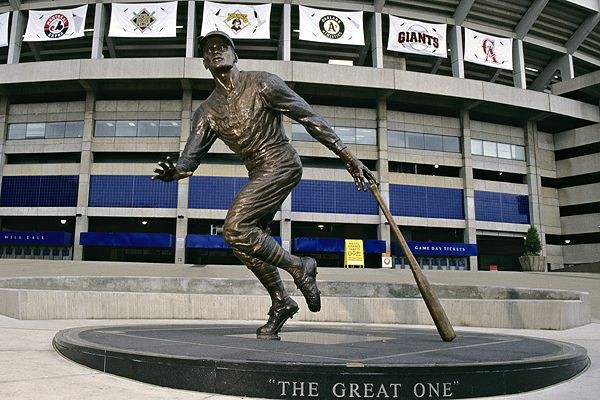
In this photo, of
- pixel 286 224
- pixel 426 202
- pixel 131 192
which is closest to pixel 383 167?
pixel 426 202

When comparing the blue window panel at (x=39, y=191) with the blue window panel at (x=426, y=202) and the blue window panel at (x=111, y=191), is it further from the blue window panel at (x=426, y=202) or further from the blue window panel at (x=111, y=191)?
the blue window panel at (x=426, y=202)

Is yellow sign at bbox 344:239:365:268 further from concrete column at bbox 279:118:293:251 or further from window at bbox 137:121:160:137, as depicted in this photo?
window at bbox 137:121:160:137

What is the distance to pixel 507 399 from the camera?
10.4 feet

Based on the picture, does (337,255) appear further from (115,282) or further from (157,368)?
(157,368)

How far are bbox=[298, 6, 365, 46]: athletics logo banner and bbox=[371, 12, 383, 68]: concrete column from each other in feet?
4.87

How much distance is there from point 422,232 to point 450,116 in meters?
10.2

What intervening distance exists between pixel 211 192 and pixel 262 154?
32861 millimetres

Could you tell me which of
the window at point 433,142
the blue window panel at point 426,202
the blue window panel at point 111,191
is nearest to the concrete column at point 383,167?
the blue window panel at point 426,202

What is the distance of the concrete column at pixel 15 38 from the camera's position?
127ft

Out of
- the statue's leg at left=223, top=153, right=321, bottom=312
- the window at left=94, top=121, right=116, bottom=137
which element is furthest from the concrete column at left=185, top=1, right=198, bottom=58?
the statue's leg at left=223, top=153, right=321, bottom=312

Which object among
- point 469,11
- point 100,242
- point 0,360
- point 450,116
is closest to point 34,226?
point 100,242

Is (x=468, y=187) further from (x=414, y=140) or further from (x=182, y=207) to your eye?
(x=182, y=207)

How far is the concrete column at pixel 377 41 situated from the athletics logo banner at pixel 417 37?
2.65 ft

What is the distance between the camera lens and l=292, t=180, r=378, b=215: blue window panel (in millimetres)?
37906
